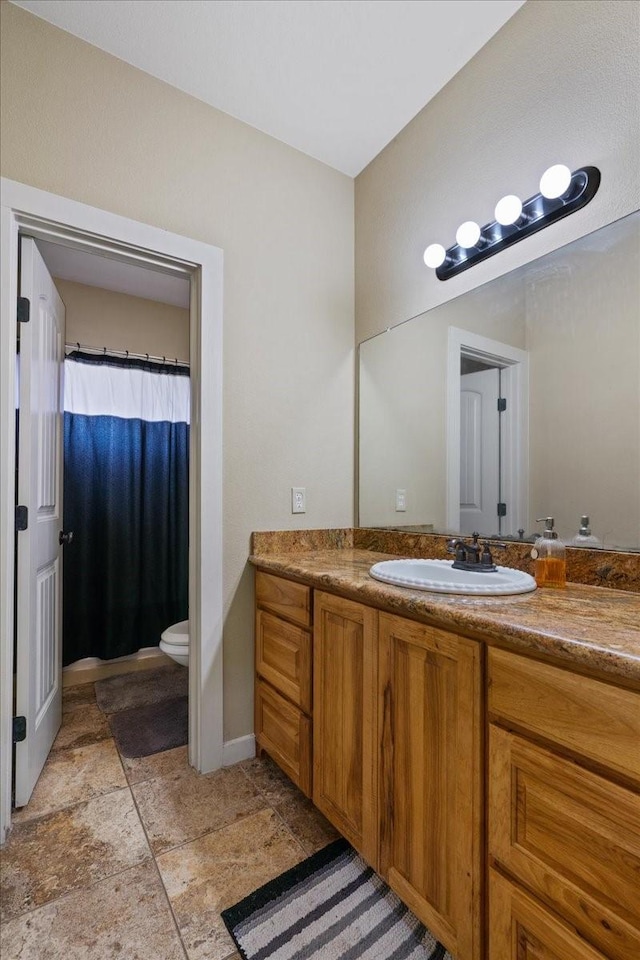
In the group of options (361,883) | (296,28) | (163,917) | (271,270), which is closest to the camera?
(163,917)

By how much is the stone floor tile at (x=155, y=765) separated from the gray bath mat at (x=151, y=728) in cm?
4

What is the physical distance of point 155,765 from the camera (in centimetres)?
170

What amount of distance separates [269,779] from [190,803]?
29 centimetres

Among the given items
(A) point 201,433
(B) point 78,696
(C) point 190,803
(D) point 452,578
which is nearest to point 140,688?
(B) point 78,696

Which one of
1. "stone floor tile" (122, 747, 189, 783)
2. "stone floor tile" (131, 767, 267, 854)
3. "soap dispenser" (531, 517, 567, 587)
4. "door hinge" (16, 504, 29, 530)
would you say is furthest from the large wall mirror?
"door hinge" (16, 504, 29, 530)

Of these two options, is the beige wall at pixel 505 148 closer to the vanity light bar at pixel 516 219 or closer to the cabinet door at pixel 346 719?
the vanity light bar at pixel 516 219

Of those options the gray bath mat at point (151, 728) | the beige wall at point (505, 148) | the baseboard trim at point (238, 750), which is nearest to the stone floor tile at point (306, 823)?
the baseboard trim at point (238, 750)

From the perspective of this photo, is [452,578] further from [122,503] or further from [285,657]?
[122,503]

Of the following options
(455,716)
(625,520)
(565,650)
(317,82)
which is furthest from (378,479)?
(317,82)

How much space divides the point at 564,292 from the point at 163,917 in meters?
1.98

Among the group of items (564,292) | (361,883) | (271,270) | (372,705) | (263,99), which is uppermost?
(263,99)

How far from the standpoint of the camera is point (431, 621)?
958mm

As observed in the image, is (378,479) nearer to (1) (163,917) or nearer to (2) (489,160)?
(2) (489,160)

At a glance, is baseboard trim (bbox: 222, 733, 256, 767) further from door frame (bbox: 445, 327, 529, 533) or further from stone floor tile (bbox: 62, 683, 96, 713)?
door frame (bbox: 445, 327, 529, 533)
